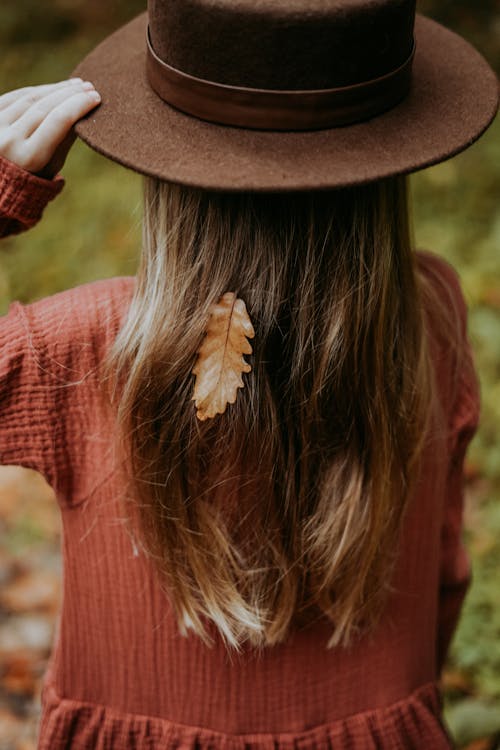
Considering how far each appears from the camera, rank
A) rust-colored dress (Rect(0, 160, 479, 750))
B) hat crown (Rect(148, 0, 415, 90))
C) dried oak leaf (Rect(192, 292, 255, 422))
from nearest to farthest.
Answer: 1. hat crown (Rect(148, 0, 415, 90))
2. dried oak leaf (Rect(192, 292, 255, 422))
3. rust-colored dress (Rect(0, 160, 479, 750))

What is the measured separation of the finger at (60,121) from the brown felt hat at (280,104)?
2cm

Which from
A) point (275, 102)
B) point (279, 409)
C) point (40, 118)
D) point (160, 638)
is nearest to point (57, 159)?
point (40, 118)

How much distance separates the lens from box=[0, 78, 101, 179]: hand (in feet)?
4.77

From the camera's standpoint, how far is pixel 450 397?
5.89ft

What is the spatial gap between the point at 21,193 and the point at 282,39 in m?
0.51

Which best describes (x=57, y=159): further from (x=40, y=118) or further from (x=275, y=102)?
(x=275, y=102)

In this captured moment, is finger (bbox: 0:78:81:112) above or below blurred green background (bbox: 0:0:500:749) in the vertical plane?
above

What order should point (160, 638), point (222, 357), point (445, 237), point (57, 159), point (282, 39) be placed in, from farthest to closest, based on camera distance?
1. point (445, 237)
2. point (160, 638)
3. point (57, 159)
4. point (222, 357)
5. point (282, 39)

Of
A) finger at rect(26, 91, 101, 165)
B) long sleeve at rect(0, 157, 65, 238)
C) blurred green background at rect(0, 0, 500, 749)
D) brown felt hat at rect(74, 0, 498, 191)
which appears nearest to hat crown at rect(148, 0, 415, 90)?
brown felt hat at rect(74, 0, 498, 191)

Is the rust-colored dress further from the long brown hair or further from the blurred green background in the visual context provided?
the blurred green background

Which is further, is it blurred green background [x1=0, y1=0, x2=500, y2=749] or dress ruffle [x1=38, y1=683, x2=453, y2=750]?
blurred green background [x1=0, y1=0, x2=500, y2=749]

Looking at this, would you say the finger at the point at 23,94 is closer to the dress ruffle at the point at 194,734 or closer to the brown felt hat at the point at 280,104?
the brown felt hat at the point at 280,104

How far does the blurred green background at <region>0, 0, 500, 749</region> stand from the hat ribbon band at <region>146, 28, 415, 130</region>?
1.79m

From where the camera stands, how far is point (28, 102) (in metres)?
1.49
